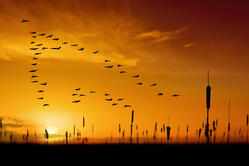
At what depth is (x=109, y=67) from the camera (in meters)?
95.1
